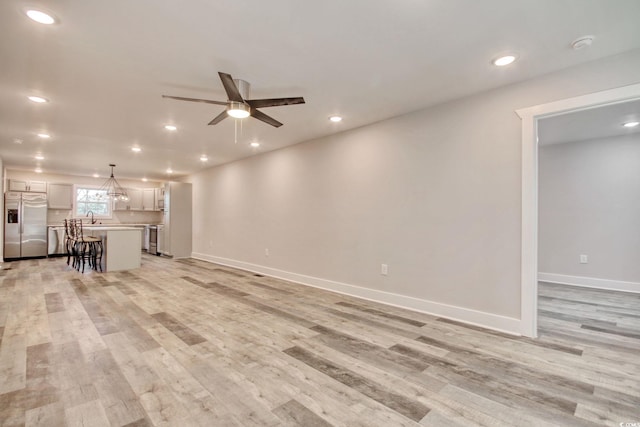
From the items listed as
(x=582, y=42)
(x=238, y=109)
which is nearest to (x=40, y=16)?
(x=238, y=109)

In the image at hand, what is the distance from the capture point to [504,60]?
255cm

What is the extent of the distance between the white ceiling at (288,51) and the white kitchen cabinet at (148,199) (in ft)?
20.5

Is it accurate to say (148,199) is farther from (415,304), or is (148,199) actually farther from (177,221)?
(415,304)

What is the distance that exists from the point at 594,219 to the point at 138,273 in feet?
27.2

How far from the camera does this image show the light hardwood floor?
69.4 inches

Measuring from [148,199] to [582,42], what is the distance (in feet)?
36.3

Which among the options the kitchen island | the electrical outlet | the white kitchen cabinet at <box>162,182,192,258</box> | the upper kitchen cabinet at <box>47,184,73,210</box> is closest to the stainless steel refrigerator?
the upper kitchen cabinet at <box>47,184,73,210</box>

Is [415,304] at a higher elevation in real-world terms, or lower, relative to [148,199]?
lower

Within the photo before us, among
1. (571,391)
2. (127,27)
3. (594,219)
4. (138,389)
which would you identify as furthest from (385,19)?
(594,219)

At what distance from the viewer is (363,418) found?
172 centimetres

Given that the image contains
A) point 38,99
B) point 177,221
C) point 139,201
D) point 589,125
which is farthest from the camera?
point 139,201

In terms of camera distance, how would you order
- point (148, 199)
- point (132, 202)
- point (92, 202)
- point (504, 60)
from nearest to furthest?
point (504, 60) < point (92, 202) < point (132, 202) < point (148, 199)

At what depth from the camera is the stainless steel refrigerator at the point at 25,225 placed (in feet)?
24.7

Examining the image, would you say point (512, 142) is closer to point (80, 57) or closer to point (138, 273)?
point (80, 57)
